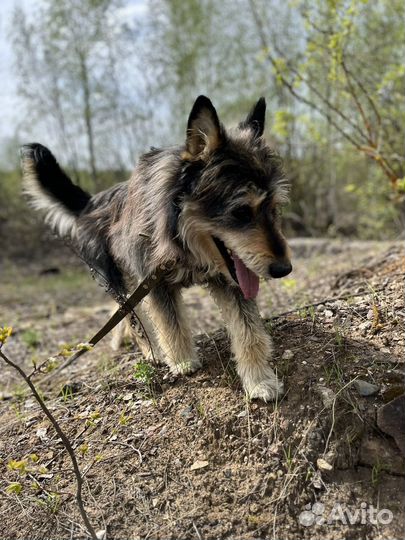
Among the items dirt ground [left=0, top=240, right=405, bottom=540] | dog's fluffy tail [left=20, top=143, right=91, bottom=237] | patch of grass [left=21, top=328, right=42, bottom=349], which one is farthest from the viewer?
patch of grass [left=21, top=328, right=42, bottom=349]

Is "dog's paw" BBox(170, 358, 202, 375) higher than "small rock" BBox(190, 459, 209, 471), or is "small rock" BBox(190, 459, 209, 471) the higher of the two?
"dog's paw" BBox(170, 358, 202, 375)

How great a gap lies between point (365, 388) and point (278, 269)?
0.85 meters

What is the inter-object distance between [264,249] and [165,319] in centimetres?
102

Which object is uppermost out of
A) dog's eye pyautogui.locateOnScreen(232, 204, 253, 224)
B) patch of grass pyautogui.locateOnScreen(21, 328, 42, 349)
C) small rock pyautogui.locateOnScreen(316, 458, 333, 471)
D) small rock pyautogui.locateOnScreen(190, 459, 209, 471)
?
dog's eye pyautogui.locateOnScreen(232, 204, 253, 224)

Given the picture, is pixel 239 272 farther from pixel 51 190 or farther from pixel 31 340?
pixel 31 340

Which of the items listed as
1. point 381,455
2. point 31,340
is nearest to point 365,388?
point 381,455

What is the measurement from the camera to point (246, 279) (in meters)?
2.91

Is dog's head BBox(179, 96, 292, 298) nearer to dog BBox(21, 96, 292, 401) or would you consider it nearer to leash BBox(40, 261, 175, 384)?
dog BBox(21, 96, 292, 401)

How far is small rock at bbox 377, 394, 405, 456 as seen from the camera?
2355mm

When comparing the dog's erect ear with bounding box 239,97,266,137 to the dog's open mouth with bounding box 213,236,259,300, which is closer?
the dog's open mouth with bounding box 213,236,259,300

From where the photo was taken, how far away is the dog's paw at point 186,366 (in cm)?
326

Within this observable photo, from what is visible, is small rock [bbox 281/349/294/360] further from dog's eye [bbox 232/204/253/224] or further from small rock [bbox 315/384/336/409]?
dog's eye [bbox 232/204/253/224]

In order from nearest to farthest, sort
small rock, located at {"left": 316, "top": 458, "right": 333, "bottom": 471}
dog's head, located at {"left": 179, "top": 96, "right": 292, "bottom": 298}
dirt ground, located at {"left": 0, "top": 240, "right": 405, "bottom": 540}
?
1. dirt ground, located at {"left": 0, "top": 240, "right": 405, "bottom": 540}
2. small rock, located at {"left": 316, "top": 458, "right": 333, "bottom": 471}
3. dog's head, located at {"left": 179, "top": 96, "right": 292, "bottom": 298}

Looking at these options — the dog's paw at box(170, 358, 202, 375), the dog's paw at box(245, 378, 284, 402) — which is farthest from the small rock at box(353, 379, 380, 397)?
the dog's paw at box(170, 358, 202, 375)
